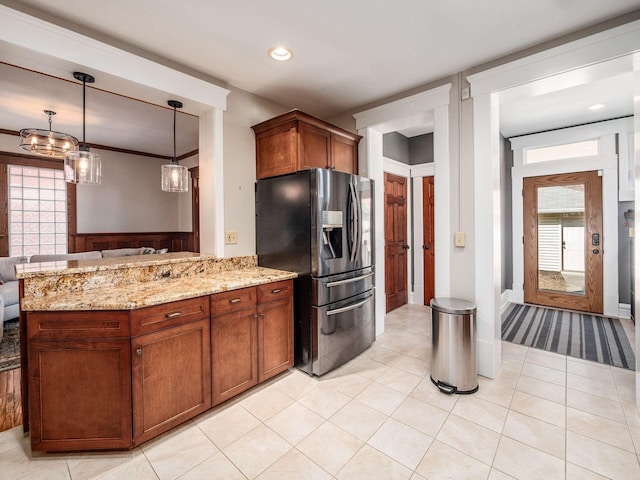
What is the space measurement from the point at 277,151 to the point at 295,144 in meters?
0.23

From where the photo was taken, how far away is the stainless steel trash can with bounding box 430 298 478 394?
7.49 ft

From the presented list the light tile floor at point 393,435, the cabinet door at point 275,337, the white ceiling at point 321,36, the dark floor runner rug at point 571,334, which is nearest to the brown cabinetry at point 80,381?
the light tile floor at point 393,435

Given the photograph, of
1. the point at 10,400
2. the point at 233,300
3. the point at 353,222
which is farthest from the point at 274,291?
the point at 10,400

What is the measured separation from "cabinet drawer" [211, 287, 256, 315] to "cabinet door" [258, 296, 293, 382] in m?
0.12

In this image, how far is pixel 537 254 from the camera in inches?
181

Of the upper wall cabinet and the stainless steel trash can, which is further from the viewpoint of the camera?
the upper wall cabinet

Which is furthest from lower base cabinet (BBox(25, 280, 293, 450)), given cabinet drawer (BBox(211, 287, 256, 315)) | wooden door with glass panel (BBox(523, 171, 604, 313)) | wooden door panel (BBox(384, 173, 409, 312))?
wooden door with glass panel (BBox(523, 171, 604, 313))

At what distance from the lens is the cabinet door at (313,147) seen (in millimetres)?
2727

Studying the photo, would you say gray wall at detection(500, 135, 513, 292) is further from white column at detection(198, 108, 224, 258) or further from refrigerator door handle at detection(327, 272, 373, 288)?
white column at detection(198, 108, 224, 258)

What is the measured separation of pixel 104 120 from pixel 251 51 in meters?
3.23

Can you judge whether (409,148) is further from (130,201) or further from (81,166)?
(130,201)

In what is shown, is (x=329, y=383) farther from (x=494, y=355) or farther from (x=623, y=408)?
(x=623, y=408)

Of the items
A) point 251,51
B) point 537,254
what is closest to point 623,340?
point 537,254

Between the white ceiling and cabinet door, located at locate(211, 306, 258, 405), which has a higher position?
the white ceiling
